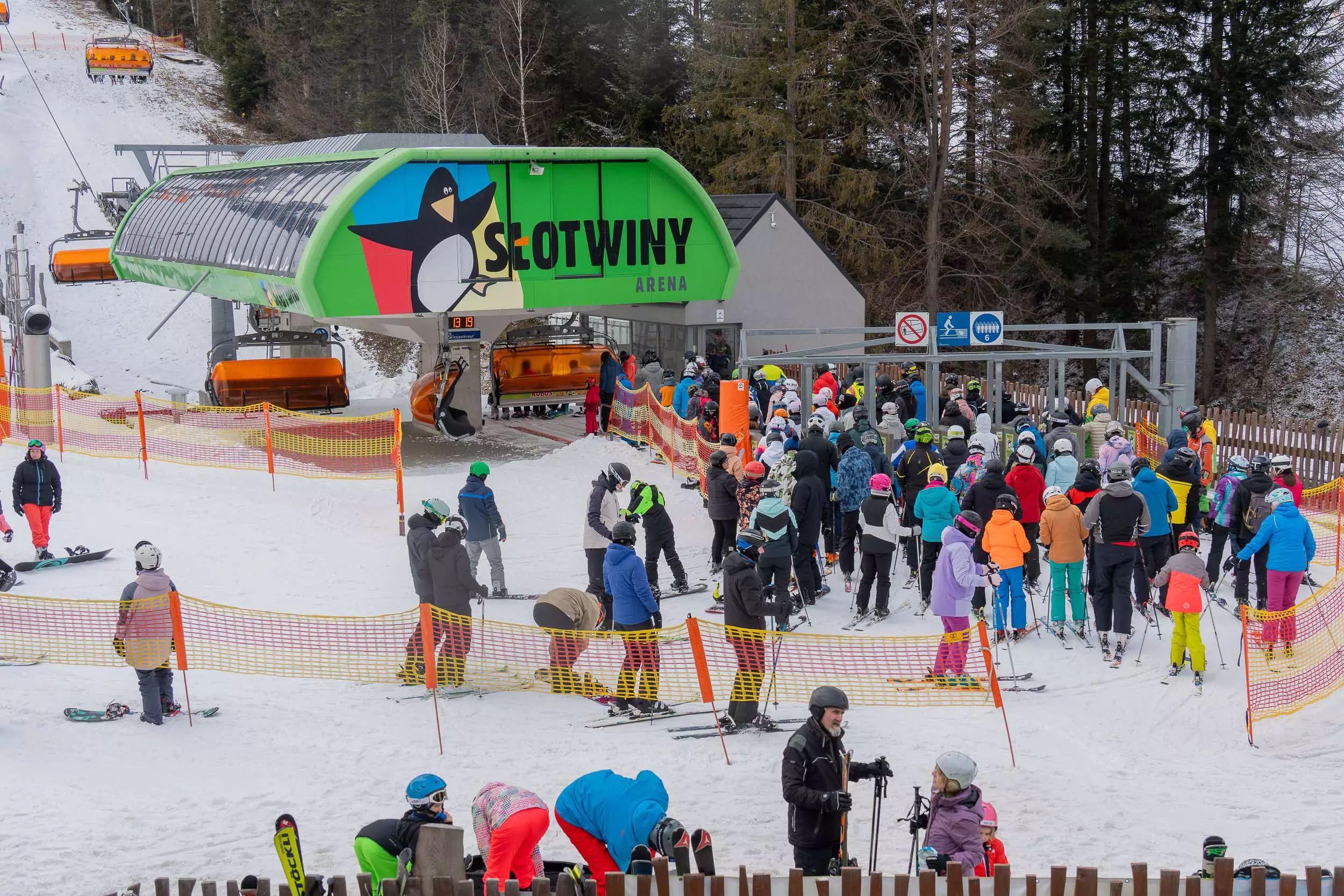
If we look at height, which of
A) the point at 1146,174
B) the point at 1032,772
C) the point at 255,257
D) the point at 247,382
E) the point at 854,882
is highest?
the point at 1146,174

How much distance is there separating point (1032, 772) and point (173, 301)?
1574 inches

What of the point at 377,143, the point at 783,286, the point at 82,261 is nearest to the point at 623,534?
the point at 783,286

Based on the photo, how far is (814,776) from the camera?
6.85 metres

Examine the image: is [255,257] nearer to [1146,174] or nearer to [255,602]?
[255,602]

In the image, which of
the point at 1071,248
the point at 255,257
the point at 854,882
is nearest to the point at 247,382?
the point at 255,257

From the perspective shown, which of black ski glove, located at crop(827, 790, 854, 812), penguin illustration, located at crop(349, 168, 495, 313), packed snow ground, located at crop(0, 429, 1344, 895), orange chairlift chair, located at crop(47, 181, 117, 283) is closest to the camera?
black ski glove, located at crop(827, 790, 854, 812)

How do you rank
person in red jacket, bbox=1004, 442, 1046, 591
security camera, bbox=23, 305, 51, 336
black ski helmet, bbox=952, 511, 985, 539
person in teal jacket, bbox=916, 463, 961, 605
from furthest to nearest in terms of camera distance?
1. security camera, bbox=23, 305, 51, 336
2. person in red jacket, bbox=1004, 442, 1046, 591
3. person in teal jacket, bbox=916, 463, 961, 605
4. black ski helmet, bbox=952, 511, 985, 539

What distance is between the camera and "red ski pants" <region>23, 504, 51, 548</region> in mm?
14453

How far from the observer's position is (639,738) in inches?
388

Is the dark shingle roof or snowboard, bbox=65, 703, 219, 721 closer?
snowboard, bbox=65, 703, 219, 721

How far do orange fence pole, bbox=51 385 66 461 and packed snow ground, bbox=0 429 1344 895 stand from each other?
8.82 meters

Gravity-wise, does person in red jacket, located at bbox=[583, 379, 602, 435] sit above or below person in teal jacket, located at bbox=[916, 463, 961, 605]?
above

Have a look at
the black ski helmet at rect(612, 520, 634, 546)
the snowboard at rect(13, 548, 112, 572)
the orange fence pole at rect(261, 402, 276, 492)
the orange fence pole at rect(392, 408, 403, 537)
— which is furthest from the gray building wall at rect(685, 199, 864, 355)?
the black ski helmet at rect(612, 520, 634, 546)

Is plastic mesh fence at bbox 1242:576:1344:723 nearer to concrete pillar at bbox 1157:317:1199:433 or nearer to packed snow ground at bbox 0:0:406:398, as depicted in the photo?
concrete pillar at bbox 1157:317:1199:433
